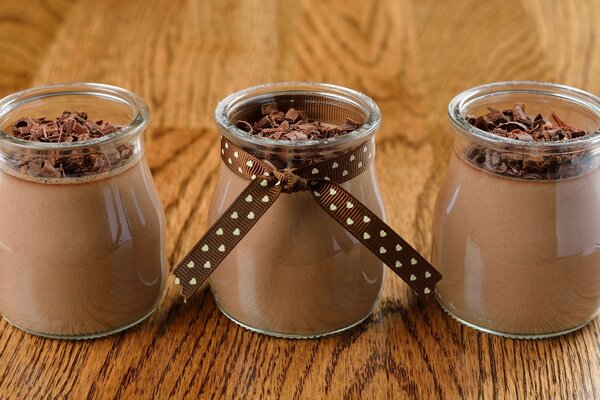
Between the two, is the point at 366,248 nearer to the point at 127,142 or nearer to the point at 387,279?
the point at 387,279

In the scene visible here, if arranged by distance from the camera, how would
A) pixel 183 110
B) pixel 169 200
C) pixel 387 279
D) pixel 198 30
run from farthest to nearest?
pixel 198 30 → pixel 183 110 → pixel 169 200 → pixel 387 279

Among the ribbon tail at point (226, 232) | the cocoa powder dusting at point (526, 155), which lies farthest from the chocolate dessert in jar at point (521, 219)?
the ribbon tail at point (226, 232)

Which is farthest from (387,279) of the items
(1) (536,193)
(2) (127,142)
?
(2) (127,142)

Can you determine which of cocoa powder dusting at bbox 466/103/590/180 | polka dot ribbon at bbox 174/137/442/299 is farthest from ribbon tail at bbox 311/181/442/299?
cocoa powder dusting at bbox 466/103/590/180

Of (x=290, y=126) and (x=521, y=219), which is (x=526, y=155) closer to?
(x=521, y=219)

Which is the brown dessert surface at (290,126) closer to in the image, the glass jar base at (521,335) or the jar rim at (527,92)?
the jar rim at (527,92)

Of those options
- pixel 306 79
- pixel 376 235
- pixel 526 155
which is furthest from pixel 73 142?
pixel 306 79
